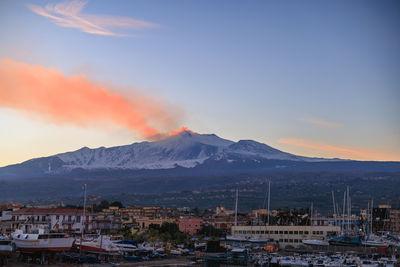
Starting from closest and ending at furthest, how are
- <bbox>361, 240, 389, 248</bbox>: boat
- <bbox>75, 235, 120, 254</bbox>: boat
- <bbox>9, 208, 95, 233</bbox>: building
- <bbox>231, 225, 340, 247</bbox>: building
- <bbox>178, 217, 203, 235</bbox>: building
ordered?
<bbox>75, 235, 120, 254</bbox>: boat < <bbox>9, 208, 95, 233</bbox>: building < <bbox>361, 240, 389, 248</bbox>: boat < <bbox>231, 225, 340, 247</bbox>: building < <bbox>178, 217, 203, 235</bbox>: building

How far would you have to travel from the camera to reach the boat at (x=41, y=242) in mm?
51625

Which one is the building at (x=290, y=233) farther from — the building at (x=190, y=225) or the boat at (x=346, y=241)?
the building at (x=190, y=225)

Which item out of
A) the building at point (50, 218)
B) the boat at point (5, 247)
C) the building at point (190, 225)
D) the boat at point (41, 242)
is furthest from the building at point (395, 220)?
the boat at point (5, 247)

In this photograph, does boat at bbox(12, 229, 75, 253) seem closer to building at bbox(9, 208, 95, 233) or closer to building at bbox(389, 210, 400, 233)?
building at bbox(9, 208, 95, 233)

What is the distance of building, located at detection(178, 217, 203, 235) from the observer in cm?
10769

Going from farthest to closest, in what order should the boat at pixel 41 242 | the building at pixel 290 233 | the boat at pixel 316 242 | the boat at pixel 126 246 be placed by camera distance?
1. the building at pixel 290 233
2. the boat at pixel 316 242
3. the boat at pixel 126 246
4. the boat at pixel 41 242

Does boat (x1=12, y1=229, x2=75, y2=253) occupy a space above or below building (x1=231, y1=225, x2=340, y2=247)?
above

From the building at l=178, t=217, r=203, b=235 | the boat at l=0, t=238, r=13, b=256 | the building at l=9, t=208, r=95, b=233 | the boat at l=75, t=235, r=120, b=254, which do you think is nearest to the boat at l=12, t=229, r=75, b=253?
the boat at l=0, t=238, r=13, b=256

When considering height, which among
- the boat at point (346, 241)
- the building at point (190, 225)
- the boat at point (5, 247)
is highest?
the boat at point (5, 247)

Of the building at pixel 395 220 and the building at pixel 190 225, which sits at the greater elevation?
the building at pixel 395 220

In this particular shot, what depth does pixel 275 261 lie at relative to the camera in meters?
62.7

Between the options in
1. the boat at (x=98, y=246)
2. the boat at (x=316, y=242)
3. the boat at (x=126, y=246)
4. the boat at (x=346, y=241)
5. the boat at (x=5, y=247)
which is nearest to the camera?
the boat at (x=5, y=247)

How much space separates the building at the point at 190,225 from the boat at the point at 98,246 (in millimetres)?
44141

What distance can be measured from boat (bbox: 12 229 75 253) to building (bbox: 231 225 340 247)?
1744 inches
